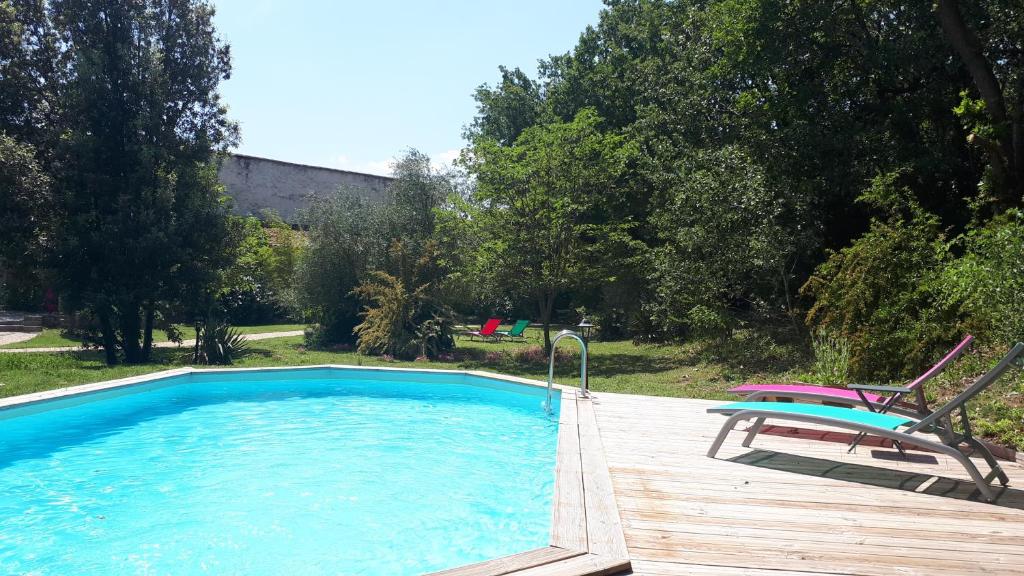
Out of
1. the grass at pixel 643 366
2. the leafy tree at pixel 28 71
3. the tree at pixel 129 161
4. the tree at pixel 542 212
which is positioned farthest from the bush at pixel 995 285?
the leafy tree at pixel 28 71

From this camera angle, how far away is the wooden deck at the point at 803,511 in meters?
2.98

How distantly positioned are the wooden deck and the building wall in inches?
973

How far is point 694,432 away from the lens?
585 centimetres

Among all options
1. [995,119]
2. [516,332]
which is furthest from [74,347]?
[995,119]

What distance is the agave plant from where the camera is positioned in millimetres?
13359

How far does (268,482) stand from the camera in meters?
6.41

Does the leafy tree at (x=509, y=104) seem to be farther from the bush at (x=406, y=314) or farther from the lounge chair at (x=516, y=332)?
the bush at (x=406, y=314)

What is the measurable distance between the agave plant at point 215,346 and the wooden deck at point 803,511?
10457 mm

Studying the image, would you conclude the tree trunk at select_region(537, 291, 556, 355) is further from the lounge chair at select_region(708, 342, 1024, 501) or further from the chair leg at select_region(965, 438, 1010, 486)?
the chair leg at select_region(965, 438, 1010, 486)

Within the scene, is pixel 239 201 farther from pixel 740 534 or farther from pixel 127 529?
pixel 740 534

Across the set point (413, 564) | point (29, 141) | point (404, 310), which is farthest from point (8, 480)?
point (29, 141)

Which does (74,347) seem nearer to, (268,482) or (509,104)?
(268,482)

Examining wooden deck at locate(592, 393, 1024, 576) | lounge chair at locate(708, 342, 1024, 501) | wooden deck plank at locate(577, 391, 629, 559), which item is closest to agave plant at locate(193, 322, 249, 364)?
wooden deck plank at locate(577, 391, 629, 559)

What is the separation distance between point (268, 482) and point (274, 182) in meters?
24.9
